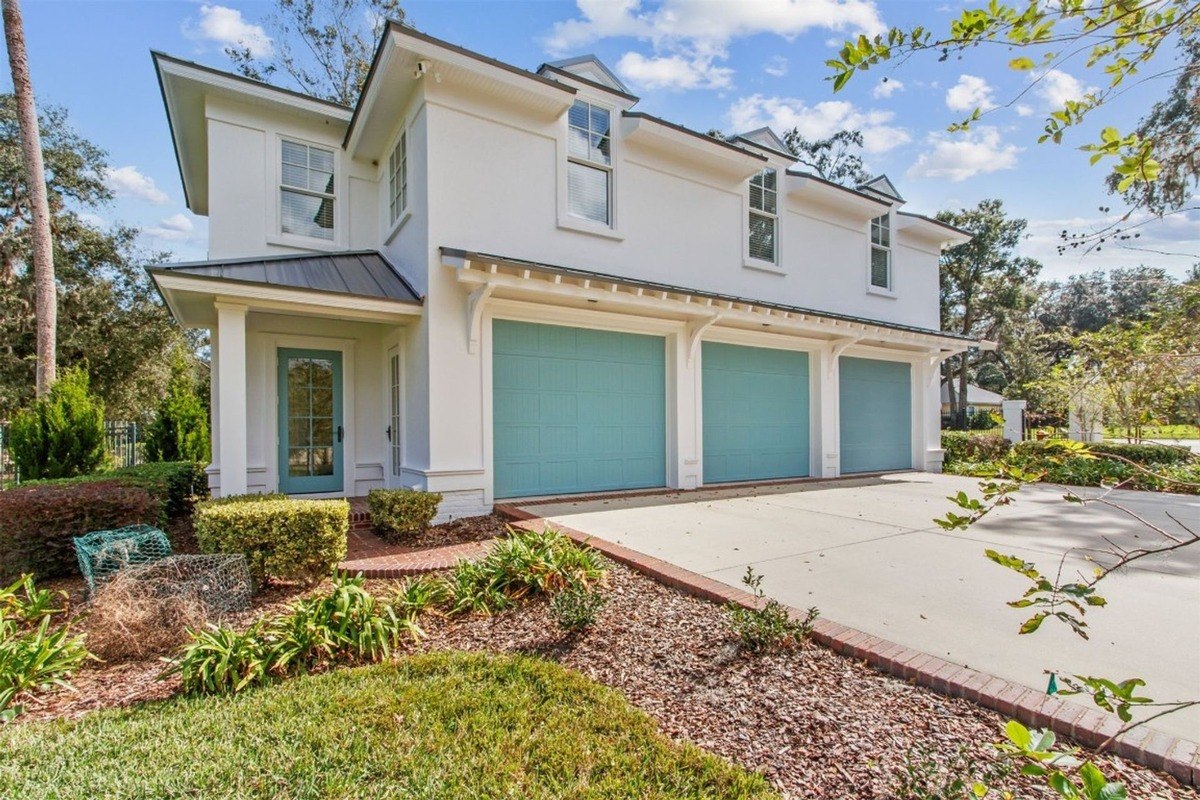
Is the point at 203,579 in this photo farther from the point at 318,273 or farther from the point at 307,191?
the point at 307,191

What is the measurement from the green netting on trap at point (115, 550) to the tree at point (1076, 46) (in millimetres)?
6017

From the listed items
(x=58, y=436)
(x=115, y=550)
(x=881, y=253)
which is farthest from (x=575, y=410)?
(x=881, y=253)

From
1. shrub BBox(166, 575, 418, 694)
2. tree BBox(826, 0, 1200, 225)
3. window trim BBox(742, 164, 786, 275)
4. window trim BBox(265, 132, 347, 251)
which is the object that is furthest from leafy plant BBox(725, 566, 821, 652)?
window trim BBox(265, 132, 347, 251)

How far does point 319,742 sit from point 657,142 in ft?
30.9

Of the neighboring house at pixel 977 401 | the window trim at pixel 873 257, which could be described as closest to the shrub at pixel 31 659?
the window trim at pixel 873 257

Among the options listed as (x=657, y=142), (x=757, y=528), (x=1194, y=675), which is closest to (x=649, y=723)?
(x=1194, y=675)

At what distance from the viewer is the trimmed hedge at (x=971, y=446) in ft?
46.4

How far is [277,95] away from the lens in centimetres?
888

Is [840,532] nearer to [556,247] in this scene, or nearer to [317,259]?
[556,247]

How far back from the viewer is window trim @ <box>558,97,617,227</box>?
8.73m

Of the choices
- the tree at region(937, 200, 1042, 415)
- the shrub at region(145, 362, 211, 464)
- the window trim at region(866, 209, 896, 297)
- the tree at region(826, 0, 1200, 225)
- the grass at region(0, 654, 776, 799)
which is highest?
the tree at region(937, 200, 1042, 415)

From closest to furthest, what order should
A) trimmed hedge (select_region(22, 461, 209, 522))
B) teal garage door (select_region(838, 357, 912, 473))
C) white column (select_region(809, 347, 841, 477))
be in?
trimmed hedge (select_region(22, 461, 209, 522))
white column (select_region(809, 347, 841, 477))
teal garage door (select_region(838, 357, 912, 473))

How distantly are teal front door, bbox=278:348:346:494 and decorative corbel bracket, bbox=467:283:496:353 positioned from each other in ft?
10.6

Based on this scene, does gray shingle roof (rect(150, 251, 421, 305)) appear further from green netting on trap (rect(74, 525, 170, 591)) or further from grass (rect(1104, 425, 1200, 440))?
grass (rect(1104, 425, 1200, 440))
